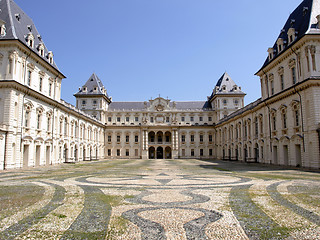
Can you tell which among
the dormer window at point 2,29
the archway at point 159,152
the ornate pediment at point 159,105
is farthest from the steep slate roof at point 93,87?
the dormer window at point 2,29

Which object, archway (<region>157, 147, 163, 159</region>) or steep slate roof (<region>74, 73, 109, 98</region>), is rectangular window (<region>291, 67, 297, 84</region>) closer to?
archway (<region>157, 147, 163, 159</region>)

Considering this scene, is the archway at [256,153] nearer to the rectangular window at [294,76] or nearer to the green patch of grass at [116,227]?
the rectangular window at [294,76]

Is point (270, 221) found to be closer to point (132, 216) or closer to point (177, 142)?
point (132, 216)

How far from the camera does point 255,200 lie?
9141 mm

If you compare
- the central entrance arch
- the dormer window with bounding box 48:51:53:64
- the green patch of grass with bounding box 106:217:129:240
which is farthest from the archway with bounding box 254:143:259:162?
the central entrance arch

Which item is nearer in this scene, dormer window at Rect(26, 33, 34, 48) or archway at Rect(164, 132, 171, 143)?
dormer window at Rect(26, 33, 34, 48)

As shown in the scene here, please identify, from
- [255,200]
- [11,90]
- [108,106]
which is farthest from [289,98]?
[108,106]

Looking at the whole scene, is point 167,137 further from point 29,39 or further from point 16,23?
point 16,23

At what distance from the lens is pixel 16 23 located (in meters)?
29.9

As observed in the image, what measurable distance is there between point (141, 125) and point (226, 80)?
94.4 ft

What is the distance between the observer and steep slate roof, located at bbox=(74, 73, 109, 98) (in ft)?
228

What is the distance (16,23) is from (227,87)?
182 feet

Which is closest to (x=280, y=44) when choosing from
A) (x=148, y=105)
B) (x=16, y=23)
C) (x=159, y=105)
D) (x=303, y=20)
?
(x=303, y=20)

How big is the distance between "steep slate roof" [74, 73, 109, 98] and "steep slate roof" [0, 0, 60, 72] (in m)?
33.7
